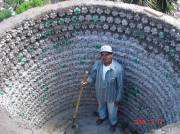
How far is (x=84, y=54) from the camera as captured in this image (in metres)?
5.90

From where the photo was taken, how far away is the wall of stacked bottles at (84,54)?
5340 millimetres

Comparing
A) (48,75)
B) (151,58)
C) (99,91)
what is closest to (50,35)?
(48,75)

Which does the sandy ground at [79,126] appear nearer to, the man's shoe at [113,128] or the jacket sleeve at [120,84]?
the man's shoe at [113,128]

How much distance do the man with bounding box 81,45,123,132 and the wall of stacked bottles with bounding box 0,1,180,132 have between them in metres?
0.26

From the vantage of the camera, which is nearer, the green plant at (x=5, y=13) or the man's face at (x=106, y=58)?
the man's face at (x=106, y=58)

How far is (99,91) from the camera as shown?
5.74 m

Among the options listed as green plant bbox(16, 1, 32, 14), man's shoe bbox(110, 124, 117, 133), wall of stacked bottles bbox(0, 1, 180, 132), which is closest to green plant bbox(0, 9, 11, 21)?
green plant bbox(16, 1, 32, 14)

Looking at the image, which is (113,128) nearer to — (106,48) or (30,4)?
(106,48)

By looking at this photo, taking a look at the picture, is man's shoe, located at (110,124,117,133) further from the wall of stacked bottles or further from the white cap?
the white cap

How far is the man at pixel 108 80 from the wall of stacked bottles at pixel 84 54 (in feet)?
0.86

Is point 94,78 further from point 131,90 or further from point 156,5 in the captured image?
point 156,5

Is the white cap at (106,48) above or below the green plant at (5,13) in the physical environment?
above

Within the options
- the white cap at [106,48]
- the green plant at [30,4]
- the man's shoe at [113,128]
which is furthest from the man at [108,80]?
the green plant at [30,4]

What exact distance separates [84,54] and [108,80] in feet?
1.86
